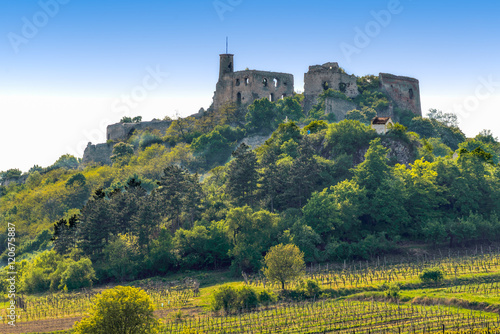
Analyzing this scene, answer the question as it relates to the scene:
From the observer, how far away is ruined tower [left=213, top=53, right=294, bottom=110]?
101m

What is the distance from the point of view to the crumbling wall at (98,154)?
106 meters

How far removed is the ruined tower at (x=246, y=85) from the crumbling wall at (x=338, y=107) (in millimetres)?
10603

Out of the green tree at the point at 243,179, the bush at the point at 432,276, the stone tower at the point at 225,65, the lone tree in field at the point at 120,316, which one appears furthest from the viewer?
the stone tower at the point at 225,65

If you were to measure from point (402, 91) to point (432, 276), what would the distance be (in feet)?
178

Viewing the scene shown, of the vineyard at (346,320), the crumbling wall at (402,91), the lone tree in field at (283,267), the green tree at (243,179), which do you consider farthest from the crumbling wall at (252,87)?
the vineyard at (346,320)

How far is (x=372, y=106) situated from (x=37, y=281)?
5476 centimetres

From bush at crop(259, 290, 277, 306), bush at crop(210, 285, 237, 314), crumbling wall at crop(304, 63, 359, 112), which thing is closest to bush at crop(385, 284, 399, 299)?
bush at crop(259, 290, 277, 306)

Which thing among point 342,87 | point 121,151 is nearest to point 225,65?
point 342,87

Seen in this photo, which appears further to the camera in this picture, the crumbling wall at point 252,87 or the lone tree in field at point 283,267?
the crumbling wall at point 252,87

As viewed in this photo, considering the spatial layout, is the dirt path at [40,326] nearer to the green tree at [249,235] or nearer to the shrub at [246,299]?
the shrub at [246,299]

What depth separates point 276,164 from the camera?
70875 mm

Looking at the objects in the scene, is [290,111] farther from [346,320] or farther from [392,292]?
[346,320]

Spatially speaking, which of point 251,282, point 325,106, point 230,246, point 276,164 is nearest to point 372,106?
point 325,106

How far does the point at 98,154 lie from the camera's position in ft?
350
